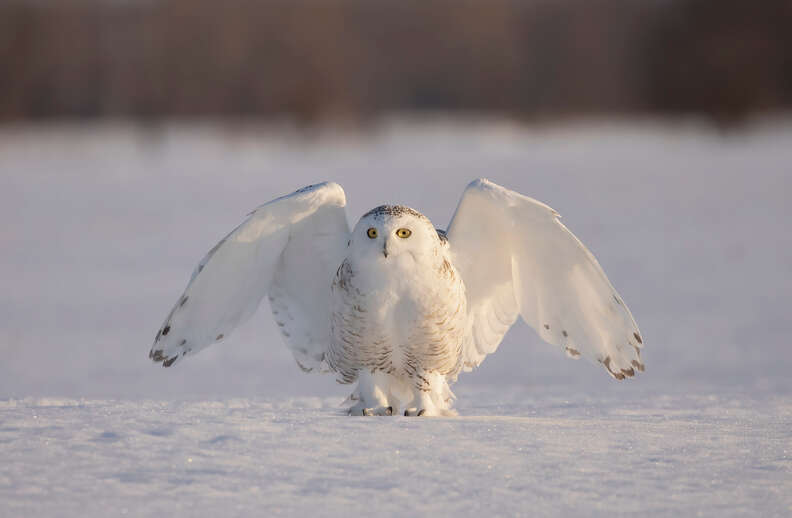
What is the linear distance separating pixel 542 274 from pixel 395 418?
91cm

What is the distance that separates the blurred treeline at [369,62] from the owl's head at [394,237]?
3427 centimetres

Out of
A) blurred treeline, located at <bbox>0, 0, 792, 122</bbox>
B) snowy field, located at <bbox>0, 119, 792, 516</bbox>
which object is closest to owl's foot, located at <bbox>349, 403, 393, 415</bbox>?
snowy field, located at <bbox>0, 119, 792, 516</bbox>

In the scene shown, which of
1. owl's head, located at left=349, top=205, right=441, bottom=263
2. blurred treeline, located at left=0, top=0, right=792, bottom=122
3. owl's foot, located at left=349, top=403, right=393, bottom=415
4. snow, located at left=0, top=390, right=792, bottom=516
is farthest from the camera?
blurred treeline, located at left=0, top=0, right=792, bottom=122

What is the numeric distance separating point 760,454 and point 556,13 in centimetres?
5457

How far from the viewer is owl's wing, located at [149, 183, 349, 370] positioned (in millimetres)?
3557

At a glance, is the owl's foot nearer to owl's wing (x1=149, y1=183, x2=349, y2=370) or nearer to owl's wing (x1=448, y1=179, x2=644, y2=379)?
owl's wing (x1=149, y1=183, x2=349, y2=370)

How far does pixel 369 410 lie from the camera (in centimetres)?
355

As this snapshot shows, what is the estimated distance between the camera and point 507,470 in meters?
2.77

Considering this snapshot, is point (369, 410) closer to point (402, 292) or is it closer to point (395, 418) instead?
point (395, 418)

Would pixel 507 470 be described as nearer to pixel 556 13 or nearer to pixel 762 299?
pixel 762 299

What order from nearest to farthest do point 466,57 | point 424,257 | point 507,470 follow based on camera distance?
1. point 507,470
2. point 424,257
3. point 466,57

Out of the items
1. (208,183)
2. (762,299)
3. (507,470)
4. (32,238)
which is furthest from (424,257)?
(208,183)

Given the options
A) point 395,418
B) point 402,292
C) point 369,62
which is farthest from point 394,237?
point 369,62

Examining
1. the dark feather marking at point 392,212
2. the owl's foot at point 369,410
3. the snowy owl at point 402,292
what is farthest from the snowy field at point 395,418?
the dark feather marking at point 392,212
